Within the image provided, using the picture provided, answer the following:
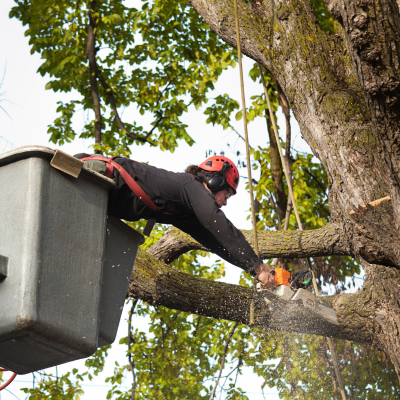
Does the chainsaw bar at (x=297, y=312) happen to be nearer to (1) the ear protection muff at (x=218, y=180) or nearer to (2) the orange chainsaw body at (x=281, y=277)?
(2) the orange chainsaw body at (x=281, y=277)

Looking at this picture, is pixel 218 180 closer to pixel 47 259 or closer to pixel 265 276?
pixel 265 276

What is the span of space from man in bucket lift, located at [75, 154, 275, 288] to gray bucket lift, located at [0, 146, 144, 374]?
39cm

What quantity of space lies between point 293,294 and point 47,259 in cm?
179

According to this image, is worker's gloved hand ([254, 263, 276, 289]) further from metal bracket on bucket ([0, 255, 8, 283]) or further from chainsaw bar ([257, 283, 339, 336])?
metal bracket on bucket ([0, 255, 8, 283])

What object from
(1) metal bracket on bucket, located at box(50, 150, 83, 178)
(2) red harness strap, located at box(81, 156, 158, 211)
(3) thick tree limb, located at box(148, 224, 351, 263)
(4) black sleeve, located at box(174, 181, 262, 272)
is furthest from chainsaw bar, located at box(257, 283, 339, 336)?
(1) metal bracket on bucket, located at box(50, 150, 83, 178)

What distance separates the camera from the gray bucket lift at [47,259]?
1783 millimetres

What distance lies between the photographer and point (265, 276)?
296 cm

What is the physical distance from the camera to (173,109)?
7.60 metres

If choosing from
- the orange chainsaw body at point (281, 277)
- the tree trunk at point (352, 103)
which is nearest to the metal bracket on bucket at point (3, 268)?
the tree trunk at point (352, 103)

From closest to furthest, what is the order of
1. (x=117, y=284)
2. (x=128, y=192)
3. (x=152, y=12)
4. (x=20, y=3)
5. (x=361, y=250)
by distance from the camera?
(x=361, y=250), (x=117, y=284), (x=128, y=192), (x=152, y=12), (x=20, y=3)

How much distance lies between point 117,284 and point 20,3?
6.84 meters

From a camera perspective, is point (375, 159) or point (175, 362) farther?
point (175, 362)

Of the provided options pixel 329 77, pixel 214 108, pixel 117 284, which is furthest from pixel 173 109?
pixel 117 284

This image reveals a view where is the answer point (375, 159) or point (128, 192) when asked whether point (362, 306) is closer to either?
point (375, 159)
